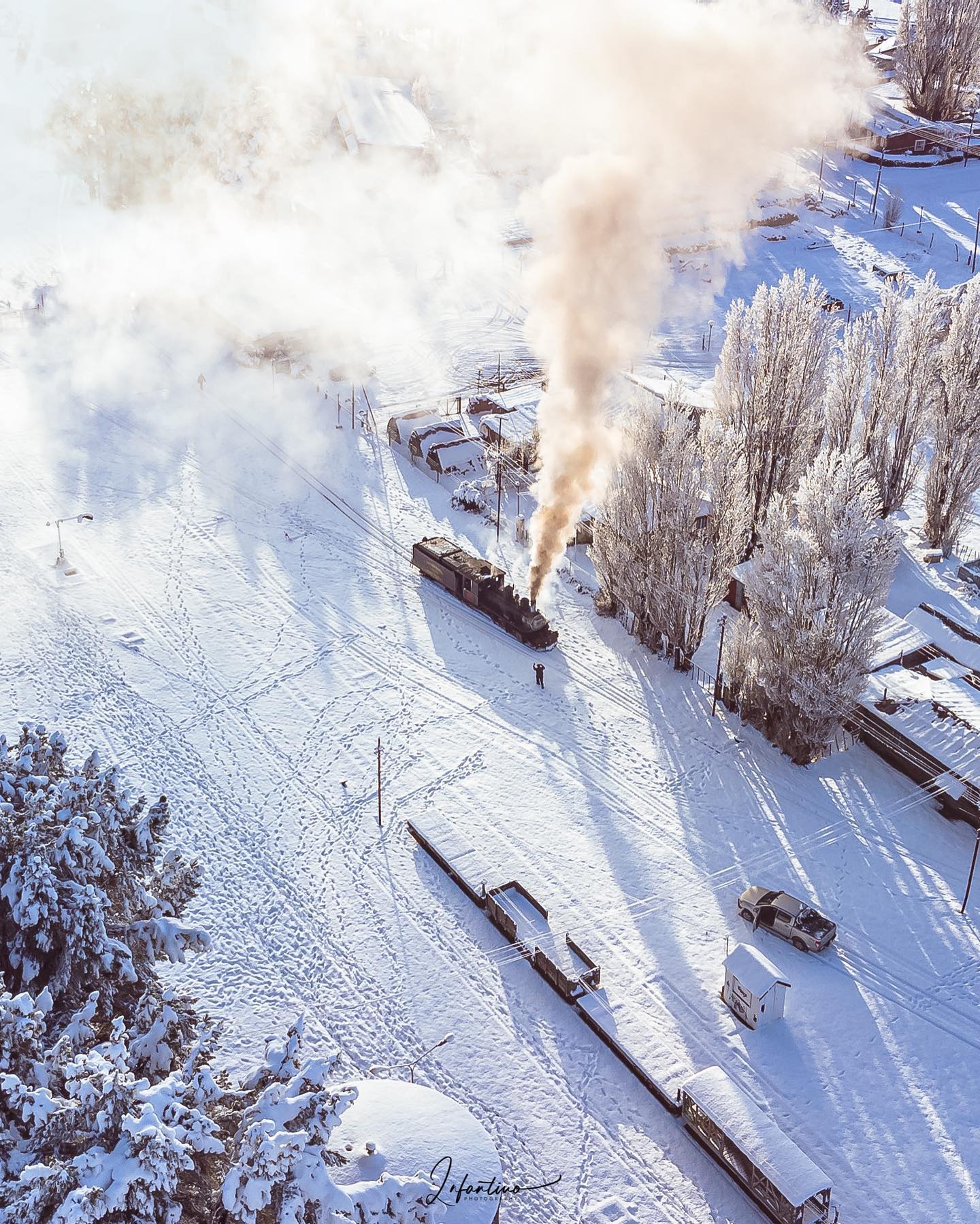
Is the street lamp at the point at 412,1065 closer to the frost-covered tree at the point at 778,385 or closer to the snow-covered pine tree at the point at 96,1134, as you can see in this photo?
the snow-covered pine tree at the point at 96,1134

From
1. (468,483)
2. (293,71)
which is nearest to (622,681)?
(468,483)

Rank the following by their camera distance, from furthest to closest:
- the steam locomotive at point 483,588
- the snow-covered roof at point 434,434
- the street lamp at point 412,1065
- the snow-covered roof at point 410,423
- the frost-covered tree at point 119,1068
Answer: the snow-covered roof at point 410,423 < the snow-covered roof at point 434,434 < the steam locomotive at point 483,588 < the street lamp at point 412,1065 < the frost-covered tree at point 119,1068

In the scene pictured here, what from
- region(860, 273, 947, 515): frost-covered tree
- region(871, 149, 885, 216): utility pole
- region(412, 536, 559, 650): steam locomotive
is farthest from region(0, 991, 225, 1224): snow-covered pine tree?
region(871, 149, 885, 216): utility pole

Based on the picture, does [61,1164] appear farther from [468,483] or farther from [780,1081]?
[468,483]

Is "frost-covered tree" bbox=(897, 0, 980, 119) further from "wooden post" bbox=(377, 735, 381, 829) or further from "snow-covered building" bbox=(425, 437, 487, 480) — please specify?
"wooden post" bbox=(377, 735, 381, 829)

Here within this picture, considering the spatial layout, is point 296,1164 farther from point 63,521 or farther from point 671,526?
point 63,521

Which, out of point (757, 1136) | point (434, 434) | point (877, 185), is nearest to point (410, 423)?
point (434, 434)

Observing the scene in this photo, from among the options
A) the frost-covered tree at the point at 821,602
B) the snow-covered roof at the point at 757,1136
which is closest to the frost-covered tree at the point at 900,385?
the frost-covered tree at the point at 821,602
